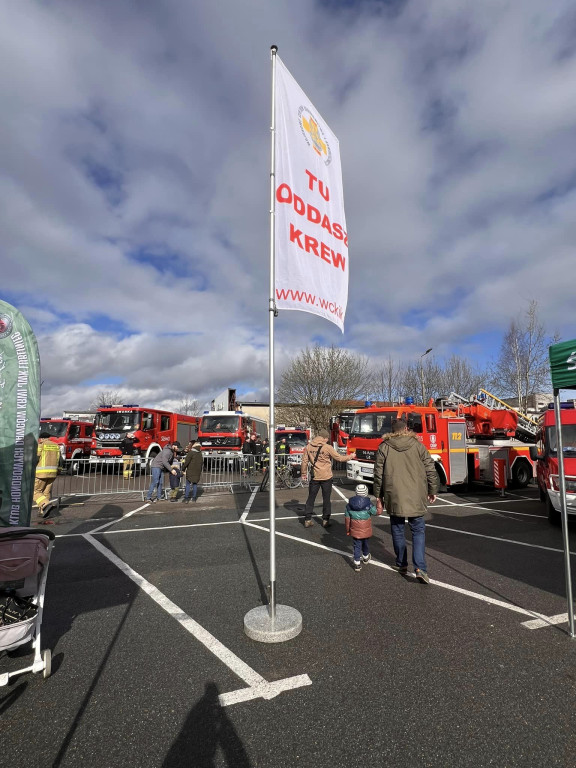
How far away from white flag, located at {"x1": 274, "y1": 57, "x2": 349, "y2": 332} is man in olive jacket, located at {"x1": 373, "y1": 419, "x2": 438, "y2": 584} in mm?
1676

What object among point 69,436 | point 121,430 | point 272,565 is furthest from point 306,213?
point 69,436

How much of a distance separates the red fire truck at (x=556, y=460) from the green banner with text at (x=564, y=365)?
399 centimetres

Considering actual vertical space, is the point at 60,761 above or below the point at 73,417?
below

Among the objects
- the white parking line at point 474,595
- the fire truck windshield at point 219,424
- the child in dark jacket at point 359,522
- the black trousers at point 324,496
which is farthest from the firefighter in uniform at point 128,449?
the child in dark jacket at point 359,522

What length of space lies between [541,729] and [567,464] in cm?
641

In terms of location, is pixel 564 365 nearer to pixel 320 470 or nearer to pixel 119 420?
pixel 320 470

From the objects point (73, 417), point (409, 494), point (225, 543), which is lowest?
point (225, 543)

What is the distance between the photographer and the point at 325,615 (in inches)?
156

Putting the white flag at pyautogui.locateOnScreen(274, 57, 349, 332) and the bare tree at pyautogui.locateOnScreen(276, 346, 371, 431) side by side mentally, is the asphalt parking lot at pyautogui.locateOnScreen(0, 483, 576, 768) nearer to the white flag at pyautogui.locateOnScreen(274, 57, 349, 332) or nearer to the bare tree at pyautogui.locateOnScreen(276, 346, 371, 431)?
the white flag at pyautogui.locateOnScreen(274, 57, 349, 332)

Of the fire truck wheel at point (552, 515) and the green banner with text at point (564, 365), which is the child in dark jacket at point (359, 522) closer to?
the green banner with text at point (564, 365)

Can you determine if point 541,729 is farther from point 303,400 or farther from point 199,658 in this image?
point 303,400

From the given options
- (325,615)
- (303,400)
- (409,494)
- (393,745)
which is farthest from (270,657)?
(303,400)

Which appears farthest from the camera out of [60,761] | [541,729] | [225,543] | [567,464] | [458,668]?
[567,464]

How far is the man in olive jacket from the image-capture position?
4.79 meters
